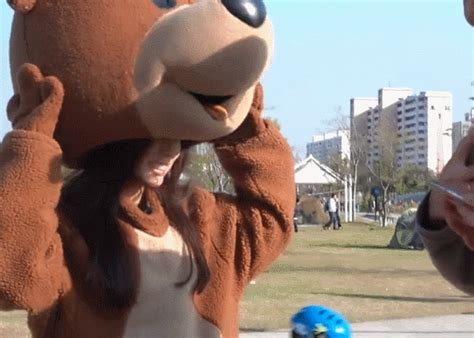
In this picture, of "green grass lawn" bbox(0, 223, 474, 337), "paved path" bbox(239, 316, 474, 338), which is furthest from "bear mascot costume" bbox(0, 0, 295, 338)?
"green grass lawn" bbox(0, 223, 474, 337)

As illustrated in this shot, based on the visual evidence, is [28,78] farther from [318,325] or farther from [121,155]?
[318,325]

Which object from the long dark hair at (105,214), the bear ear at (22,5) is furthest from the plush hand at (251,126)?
the bear ear at (22,5)

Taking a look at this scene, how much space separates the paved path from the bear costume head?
17.0 ft

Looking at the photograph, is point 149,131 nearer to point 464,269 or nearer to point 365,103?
point 464,269

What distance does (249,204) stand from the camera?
2.75 meters

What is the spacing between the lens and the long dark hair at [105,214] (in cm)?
243

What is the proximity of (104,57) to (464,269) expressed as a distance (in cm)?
105

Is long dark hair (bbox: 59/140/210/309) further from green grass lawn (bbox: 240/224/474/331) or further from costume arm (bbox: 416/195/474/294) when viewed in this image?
green grass lawn (bbox: 240/224/474/331)

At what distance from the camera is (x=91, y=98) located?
7.73 ft

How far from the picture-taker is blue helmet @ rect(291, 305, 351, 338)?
2.80m

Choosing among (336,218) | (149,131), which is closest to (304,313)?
(149,131)

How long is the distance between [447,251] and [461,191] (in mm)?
280

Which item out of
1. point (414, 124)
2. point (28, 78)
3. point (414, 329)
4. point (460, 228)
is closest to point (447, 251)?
point (460, 228)

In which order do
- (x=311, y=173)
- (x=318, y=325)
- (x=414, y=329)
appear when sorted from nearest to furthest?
(x=318, y=325)
(x=414, y=329)
(x=311, y=173)
